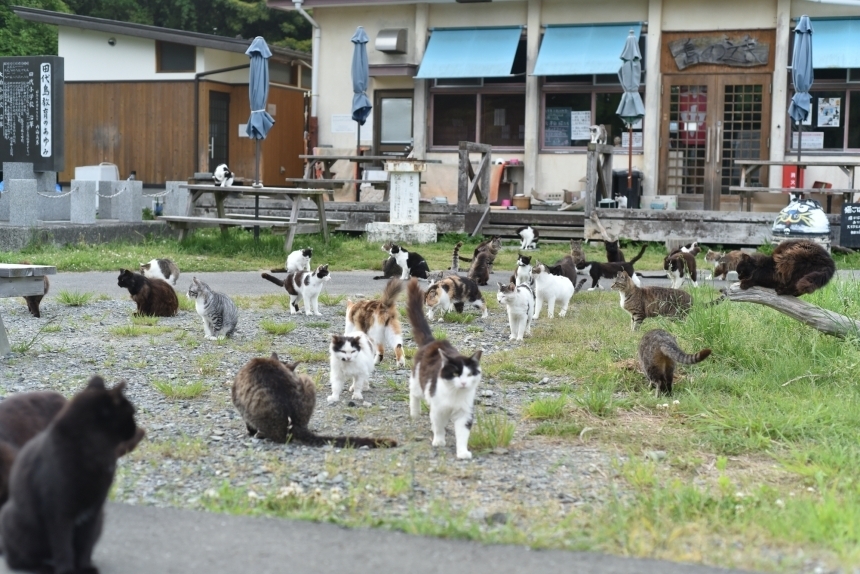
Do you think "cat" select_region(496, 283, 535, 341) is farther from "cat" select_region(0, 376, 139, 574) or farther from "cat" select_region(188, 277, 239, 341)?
"cat" select_region(0, 376, 139, 574)

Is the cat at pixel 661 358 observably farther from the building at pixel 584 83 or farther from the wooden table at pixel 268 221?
the building at pixel 584 83

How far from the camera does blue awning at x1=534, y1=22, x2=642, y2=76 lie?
19.8 meters

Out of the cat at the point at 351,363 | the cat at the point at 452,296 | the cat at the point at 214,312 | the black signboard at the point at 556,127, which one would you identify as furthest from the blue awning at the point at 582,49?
the cat at the point at 351,363

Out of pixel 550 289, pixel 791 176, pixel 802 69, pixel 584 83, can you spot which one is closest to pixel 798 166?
pixel 791 176

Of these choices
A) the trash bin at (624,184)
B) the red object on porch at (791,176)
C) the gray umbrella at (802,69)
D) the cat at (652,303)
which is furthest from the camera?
the trash bin at (624,184)

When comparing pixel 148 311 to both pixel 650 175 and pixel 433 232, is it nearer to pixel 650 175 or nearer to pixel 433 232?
pixel 433 232

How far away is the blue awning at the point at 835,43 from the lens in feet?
61.1

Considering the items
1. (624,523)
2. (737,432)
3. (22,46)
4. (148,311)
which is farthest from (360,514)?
(22,46)

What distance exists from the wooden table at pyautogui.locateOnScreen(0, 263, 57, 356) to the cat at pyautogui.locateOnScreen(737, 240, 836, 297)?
5.33 m

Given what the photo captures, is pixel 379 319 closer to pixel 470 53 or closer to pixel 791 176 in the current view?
pixel 791 176

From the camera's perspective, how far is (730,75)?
19.6 m

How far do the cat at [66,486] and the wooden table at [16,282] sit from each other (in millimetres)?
4509

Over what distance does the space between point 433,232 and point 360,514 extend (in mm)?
13224

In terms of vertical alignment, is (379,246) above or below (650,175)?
below
